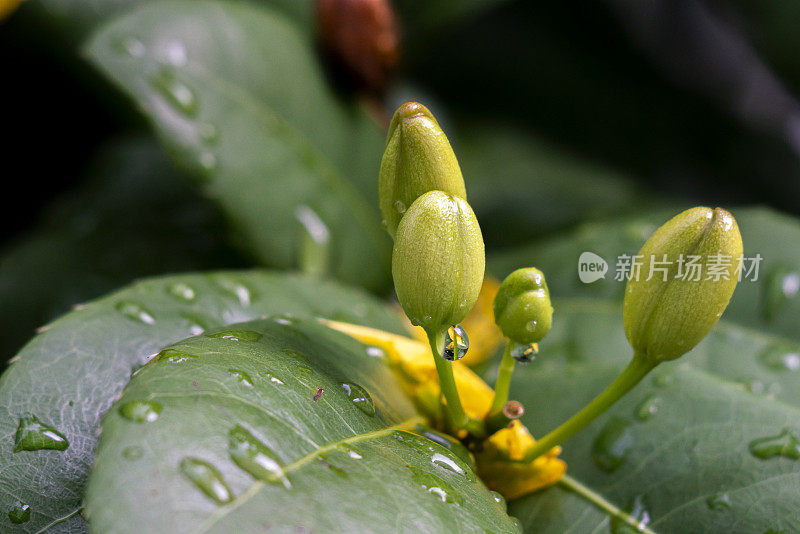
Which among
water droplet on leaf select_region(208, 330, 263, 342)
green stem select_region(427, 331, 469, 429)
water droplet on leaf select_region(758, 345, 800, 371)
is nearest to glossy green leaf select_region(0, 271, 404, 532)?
water droplet on leaf select_region(208, 330, 263, 342)

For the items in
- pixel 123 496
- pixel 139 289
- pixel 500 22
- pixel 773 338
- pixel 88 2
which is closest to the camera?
pixel 123 496

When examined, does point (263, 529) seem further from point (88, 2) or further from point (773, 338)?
point (88, 2)

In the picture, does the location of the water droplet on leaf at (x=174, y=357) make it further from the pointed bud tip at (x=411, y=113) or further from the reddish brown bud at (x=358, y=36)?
the reddish brown bud at (x=358, y=36)

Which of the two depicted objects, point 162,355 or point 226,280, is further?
point 226,280

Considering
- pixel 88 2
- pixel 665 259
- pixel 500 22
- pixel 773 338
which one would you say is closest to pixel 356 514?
pixel 665 259

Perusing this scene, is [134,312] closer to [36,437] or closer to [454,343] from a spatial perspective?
[36,437]

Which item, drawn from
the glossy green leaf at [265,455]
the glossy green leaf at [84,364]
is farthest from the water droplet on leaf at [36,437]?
the glossy green leaf at [265,455]

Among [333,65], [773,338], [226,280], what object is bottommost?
[773,338]
